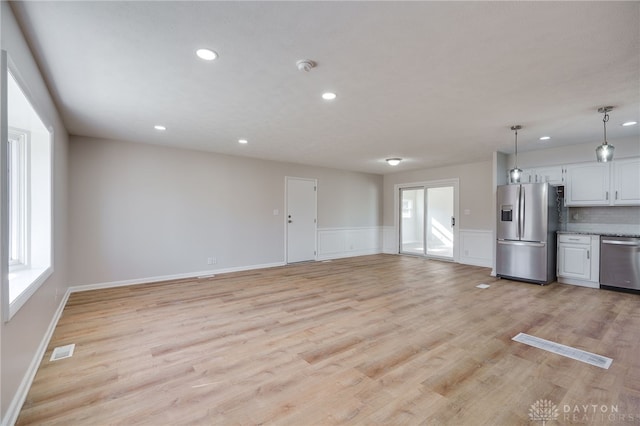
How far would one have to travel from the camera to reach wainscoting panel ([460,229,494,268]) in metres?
6.56

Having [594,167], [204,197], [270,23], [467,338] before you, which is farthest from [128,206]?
[594,167]

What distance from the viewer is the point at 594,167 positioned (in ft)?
16.3

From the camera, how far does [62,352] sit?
102 inches

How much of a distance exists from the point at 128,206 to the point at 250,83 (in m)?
3.55

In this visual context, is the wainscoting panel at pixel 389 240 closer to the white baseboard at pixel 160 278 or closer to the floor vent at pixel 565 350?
the white baseboard at pixel 160 278

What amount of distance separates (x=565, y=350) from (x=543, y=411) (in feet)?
3.73

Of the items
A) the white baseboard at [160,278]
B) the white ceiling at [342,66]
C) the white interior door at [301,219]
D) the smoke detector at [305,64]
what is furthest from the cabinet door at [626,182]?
the white baseboard at [160,278]

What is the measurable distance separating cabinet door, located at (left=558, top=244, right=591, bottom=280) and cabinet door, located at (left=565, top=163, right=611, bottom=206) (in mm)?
786

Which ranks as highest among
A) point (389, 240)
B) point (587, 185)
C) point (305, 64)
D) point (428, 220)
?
point (305, 64)

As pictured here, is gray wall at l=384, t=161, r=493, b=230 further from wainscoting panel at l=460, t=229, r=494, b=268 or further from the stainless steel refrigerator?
the stainless steel refrigerator

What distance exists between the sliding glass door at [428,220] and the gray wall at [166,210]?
333 cm

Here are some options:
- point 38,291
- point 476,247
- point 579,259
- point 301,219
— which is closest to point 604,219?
point 579,259

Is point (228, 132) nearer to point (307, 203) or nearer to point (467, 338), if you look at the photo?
point (307, 203)

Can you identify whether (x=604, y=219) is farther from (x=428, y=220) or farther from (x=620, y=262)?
(x=428, y=220)
